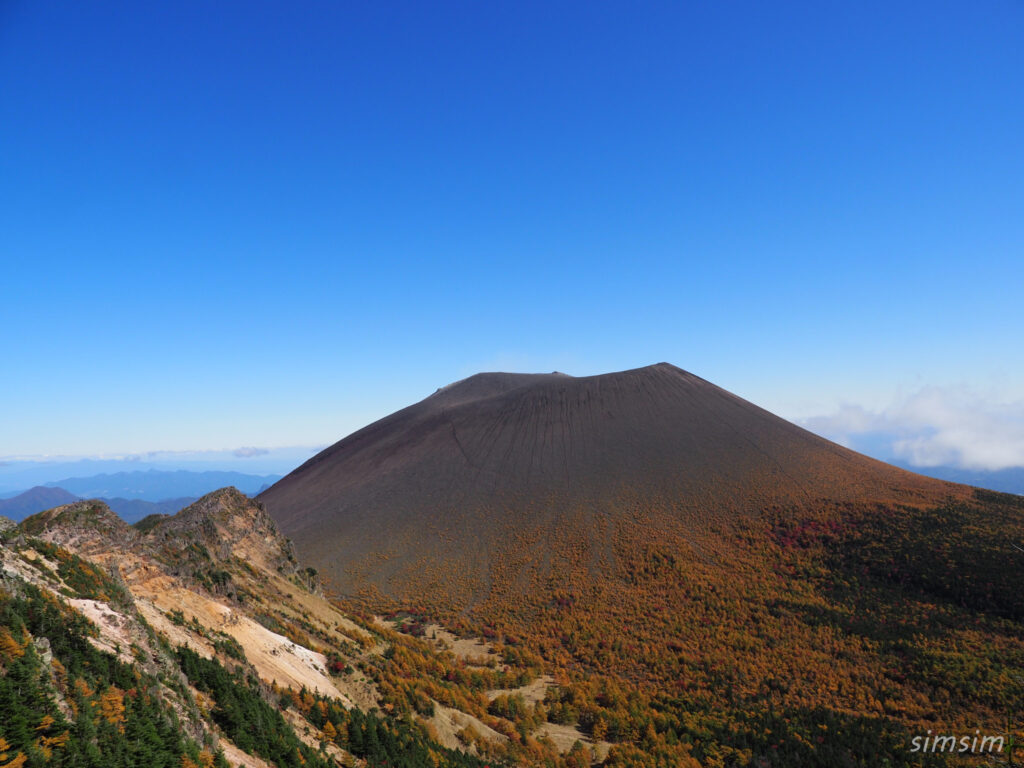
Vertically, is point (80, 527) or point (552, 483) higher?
point (80, 527)

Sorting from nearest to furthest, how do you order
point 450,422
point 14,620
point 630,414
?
1. point 14,620
2. point 630,414
3. point 450,422

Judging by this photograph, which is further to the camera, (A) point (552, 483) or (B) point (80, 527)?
(A) point (552, 483)

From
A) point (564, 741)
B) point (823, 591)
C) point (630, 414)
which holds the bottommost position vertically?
point (564, 741)

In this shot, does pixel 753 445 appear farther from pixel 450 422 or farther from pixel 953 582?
pixel 450 422

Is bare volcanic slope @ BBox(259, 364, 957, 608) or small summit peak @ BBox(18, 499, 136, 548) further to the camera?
bare volcanic slope @ BBox(259, 364, 957, 608)

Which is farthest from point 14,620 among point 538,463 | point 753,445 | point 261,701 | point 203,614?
point 753,445

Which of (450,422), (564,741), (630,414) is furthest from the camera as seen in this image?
(450,422)

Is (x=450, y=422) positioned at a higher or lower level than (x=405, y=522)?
higher

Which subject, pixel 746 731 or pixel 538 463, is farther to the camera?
pixel 538 463
